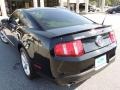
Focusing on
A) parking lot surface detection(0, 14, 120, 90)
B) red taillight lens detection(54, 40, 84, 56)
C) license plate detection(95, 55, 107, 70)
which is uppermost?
red taillight lens detection(54, 40, 84, 56)

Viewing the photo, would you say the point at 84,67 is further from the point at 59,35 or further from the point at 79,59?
the point at 59,35

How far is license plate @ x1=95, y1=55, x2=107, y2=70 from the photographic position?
2874 millimetres

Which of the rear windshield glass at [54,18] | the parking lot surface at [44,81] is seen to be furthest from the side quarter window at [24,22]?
the parking lot surface at [44,81]

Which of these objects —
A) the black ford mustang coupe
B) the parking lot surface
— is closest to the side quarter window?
the black ford mustang coupe

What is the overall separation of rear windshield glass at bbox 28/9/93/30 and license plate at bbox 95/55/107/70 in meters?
1.02

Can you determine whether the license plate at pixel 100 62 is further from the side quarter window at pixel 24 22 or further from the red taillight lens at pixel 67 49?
the side quarter window at pixel 24 22

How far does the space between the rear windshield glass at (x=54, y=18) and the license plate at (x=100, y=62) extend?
3.35 feet

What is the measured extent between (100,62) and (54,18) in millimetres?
1463

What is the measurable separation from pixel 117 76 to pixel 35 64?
5.76ft

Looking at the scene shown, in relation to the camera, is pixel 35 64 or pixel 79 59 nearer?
pixel 79 59

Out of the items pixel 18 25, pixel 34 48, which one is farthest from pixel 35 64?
pixel 18 25

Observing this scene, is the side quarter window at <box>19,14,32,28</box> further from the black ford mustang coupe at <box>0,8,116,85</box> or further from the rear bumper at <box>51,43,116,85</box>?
the rear bumper at <box>51,43,116,85</box>

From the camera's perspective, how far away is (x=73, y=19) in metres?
3.91

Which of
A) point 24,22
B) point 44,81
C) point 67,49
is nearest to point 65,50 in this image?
point 67,49
